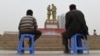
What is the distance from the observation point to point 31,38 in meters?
8.95

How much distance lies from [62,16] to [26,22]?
3712 cm

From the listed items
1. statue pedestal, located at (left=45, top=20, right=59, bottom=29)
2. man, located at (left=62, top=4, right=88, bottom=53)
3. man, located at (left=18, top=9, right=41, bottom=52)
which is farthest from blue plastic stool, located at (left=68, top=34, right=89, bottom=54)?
statue pedestal, located at (left=45, top=20, right=59, bottom=29)

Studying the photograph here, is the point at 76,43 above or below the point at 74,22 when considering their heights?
below

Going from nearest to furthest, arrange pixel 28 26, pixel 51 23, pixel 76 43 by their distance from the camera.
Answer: pixel 76 43
pixel 28 26
pixel 51 23

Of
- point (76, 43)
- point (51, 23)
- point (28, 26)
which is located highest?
point (51, 23)

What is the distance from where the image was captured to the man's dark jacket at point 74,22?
29.0ft

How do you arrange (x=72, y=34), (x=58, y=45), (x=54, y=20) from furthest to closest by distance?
(x=54, y=20)
(x=58, y=45)
(x=72, y=34)

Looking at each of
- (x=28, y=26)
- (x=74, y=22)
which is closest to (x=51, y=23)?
(x=28, y=26)

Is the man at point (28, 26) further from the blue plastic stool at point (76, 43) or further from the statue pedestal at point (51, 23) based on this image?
the statue pedestal at point (51, 23)

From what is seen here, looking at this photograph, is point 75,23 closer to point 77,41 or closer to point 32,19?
point 77,41

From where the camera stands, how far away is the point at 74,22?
8938 millimetres

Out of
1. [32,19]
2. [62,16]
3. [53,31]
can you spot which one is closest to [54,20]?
[53,31]

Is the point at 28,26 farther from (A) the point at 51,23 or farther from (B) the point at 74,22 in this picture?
(A) the point at 51,23

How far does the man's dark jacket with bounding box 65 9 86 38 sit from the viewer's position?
8854 mm
